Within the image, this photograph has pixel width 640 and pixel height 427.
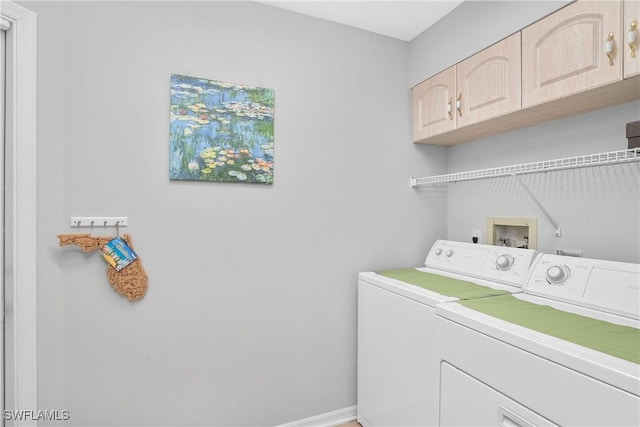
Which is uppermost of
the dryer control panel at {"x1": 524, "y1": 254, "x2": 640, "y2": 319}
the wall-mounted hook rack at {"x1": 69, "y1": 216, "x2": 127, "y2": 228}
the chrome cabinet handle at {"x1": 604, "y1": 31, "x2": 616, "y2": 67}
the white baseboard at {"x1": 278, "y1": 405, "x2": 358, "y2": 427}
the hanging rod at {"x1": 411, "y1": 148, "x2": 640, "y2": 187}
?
the chrome cabinet handle at {"x1": 604, "y1": 31, "x2": 616, "y2": 67}

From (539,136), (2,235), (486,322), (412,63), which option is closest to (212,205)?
(2,235)

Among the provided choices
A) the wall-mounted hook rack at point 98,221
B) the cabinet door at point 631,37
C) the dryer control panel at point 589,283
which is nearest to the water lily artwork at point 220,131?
the wall-mounted hook rack at point 98,221

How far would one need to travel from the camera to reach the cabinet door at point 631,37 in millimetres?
1122

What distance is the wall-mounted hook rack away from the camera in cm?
150

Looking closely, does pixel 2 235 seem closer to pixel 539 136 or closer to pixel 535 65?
pixel 535 65

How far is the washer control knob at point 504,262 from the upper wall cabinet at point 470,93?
727mm

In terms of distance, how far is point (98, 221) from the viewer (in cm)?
153

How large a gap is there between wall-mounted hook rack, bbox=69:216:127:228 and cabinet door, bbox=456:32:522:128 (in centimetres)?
186

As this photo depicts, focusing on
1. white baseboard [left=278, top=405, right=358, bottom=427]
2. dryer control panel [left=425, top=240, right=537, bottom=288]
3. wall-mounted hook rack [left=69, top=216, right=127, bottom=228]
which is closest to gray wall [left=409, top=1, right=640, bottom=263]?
dryer control panel [left=425, top=240, right=537, bottom=288]

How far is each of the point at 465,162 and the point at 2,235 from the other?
8.36 ft

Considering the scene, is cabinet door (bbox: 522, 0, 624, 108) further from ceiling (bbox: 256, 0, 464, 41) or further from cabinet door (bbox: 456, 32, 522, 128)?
ceiling (bbox: 256, 0, 464, 41)

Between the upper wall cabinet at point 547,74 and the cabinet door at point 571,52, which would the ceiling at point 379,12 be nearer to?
the upper wall cabinet at point 547,74

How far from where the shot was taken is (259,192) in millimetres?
1858

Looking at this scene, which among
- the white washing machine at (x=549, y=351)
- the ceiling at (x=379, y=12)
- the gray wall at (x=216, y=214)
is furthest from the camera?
the ceiling at (x=379, y=12)
